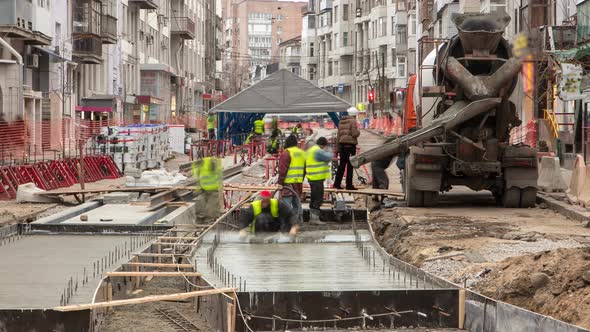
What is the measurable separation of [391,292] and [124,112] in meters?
49.6

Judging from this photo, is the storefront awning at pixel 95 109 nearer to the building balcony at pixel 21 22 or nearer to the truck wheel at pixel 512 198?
the building balcony at pixel 21 22

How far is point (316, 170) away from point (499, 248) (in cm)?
548

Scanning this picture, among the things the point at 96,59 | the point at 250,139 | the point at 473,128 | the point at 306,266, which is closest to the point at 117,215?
the point at 473,128

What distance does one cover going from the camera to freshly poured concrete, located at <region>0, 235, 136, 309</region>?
1084 centimetres

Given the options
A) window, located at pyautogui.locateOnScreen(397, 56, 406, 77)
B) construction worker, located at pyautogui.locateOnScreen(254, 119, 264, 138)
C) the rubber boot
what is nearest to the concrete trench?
the rubber boot

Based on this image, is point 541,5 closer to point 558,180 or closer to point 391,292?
point 558,180

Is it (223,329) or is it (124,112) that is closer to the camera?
(223,329)

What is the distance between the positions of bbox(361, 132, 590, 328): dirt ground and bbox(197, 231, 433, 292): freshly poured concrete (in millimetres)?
579

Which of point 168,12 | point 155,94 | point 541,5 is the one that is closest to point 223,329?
point 541,5

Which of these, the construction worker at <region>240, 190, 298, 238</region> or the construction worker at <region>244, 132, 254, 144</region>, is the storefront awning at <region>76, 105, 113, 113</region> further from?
the construction worker at <region>240, 190, 298, 238</region>

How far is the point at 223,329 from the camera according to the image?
32.7ft

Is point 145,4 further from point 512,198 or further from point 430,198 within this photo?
point 512,198

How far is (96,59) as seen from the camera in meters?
50.1

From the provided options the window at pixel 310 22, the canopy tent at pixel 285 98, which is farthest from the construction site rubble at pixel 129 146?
the window at pixel 310 22
